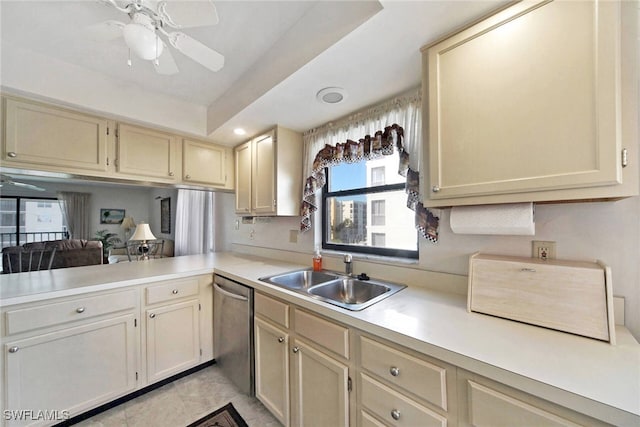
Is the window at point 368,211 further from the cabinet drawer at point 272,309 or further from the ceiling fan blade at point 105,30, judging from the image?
the ceiling fan blade at point 105,30

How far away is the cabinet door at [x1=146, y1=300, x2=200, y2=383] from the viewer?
1.68 metres

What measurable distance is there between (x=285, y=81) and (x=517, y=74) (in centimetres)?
108

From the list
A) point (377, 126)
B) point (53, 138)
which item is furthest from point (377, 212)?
point (53, 138)

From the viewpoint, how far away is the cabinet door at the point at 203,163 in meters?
2.24

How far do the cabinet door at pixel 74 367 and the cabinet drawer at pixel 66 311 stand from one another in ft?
0.22

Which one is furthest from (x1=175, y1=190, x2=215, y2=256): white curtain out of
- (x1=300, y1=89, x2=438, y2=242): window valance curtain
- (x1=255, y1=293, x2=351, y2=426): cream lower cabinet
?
(x1=255, y1=293, x2=351, y2=426): cream lower cabinet

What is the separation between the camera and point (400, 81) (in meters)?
1.35

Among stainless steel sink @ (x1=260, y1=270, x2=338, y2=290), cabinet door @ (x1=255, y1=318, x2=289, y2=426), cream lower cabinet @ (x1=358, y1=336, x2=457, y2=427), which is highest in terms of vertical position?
stainless steel sink @ (x1=260, y1=270, x2=338, y2=290)

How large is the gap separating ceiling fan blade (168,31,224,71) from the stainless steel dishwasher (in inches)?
53.7

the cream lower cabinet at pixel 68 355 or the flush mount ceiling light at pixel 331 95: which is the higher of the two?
the flush mount ceiling light at pixel 331 95

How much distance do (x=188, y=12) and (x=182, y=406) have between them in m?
2.25

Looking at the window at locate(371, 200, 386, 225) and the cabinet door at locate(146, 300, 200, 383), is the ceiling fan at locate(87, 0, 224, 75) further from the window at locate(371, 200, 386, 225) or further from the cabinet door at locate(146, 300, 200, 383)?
the cabinet door at locate(146, 300, 200, 383)

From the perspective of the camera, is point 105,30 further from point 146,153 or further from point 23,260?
point 23,260

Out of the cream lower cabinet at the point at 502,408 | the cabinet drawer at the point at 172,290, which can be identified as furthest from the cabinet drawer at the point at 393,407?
the cabinet drawer at the point at 172,290
